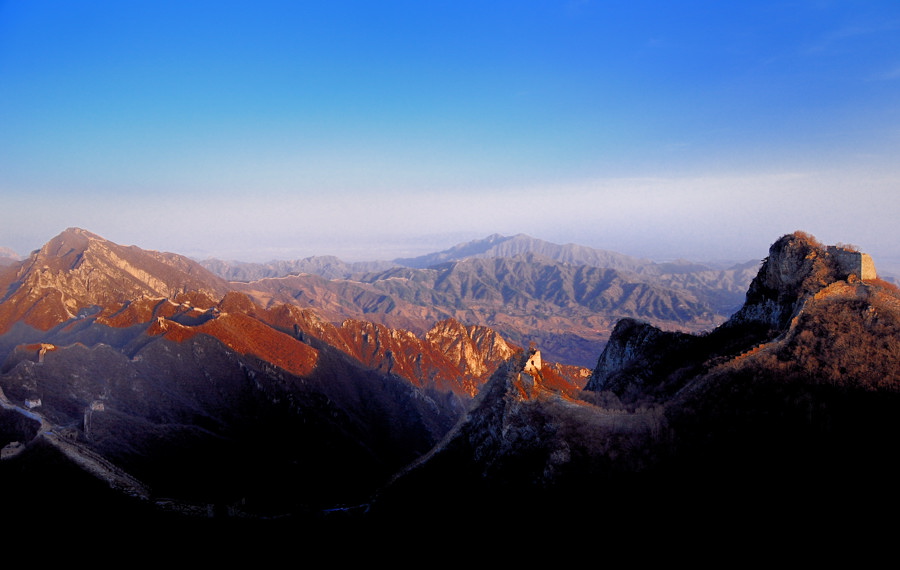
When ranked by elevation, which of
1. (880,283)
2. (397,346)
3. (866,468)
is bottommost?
(397,346)

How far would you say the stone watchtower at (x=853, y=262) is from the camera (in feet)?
140

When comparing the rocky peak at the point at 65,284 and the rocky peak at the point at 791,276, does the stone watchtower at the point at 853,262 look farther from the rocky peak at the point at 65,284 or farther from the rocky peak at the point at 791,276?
the rocky peak at the point at 65,284

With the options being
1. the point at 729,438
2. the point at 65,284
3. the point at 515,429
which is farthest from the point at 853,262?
the point at 65,284

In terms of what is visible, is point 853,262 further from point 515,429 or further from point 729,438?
point 515,429

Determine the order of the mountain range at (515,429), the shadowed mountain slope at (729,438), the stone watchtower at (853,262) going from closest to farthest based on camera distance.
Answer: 1. the shadowed mountain slope at (729,438)
2. the mountain range at (515,429)
3. the stone watchtower at (853,262)

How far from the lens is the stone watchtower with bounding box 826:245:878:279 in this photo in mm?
42625

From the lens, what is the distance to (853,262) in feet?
141

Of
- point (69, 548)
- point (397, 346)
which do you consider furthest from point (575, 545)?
point (397, 346)

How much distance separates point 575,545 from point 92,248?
22303 cm

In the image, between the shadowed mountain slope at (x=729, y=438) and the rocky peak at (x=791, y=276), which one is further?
the rocky peak at (x=791, y=276)

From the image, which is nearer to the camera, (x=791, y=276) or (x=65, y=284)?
(x=791, y=276)

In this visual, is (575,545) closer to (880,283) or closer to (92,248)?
(880,283)

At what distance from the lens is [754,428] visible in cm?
2914

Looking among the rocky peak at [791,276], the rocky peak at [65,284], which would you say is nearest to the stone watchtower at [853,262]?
the rocky peak at [791,276]
